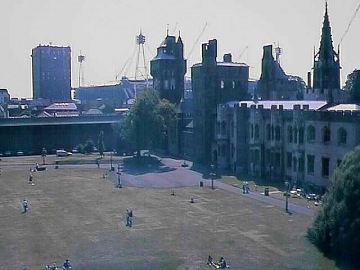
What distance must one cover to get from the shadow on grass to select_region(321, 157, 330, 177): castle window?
24.8 meters

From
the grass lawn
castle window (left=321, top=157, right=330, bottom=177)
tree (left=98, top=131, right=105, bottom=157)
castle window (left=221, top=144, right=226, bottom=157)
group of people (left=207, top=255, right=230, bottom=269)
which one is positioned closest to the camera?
group of people (left=207, top=255, right=230, bottom=269)

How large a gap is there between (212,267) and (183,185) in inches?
1148

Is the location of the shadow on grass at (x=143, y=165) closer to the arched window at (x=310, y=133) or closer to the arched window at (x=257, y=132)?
the arched window at (x=257, y=132)

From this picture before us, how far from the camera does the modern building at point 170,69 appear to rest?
98.5 meters

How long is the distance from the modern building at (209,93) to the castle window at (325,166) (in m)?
25.6

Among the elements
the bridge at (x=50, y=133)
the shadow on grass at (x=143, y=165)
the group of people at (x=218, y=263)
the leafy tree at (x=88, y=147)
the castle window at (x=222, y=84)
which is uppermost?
the castle window at (x=222, y=84)

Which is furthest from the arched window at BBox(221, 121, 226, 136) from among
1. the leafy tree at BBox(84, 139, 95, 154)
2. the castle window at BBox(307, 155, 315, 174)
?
the leafy tree at BBox(84, 139, 95, 154)

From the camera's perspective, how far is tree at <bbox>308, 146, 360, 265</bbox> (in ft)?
107

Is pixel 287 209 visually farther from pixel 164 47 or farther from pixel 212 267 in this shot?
pixel 164 47

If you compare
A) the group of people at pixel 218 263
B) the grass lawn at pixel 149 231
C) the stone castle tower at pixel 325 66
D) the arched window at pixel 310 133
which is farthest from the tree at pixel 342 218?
the stone castle tower at pixel 325 66

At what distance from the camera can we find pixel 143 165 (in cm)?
7919

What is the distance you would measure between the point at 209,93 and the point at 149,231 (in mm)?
42938

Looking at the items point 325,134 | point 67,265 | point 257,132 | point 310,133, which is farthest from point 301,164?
point 67,265

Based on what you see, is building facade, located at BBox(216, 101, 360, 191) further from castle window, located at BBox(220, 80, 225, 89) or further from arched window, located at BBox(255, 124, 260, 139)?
castle window, located at BBox(220, 80, 225, 89)
